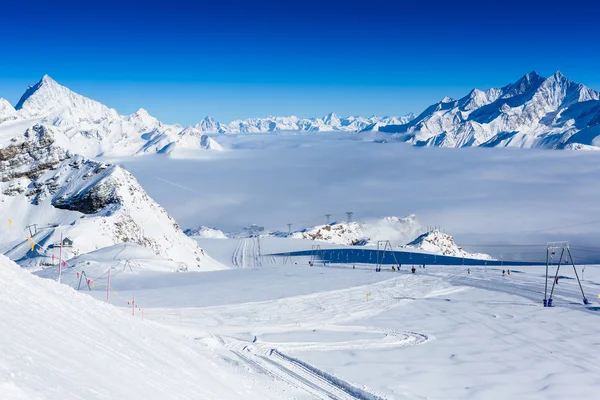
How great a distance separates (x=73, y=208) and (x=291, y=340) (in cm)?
8490

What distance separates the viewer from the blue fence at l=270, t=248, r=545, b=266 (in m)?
106

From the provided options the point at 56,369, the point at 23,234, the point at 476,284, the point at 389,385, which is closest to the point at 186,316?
the point at 389,385

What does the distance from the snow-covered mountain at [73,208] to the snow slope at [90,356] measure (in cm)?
5544

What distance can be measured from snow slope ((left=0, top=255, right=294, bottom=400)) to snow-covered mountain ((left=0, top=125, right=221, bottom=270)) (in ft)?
182

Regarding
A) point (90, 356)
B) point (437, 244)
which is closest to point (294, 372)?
point (90, 356)

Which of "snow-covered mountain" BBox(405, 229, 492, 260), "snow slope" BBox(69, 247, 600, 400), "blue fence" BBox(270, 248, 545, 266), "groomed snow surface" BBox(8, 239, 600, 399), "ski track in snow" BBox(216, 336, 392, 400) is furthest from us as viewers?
"snow-covered mountain" BBox(405, 229, 492, 260)

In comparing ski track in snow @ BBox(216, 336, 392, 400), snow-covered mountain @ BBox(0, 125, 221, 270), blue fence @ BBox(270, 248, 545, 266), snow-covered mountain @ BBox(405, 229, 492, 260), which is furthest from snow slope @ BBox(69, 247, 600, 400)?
snow-covered mountain @ BBox(405, 229, 492, 260)

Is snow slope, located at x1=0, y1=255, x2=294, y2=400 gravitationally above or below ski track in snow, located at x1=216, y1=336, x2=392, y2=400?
above

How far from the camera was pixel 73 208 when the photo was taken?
103 metres

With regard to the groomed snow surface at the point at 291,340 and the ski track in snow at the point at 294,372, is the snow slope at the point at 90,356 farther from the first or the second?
the ski track in snow at the point at 294,372

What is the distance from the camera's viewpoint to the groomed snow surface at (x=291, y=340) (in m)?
14.0

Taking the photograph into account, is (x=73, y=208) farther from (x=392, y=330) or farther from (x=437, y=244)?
(x=437, y=244)

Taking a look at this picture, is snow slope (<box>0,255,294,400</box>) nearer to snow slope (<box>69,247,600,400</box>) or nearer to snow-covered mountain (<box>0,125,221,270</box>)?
snow slope (<box>69,247,600,400</box>)

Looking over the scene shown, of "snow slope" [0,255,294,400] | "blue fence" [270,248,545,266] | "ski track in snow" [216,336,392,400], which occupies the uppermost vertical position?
"snow slope" [0,255,294,400]
